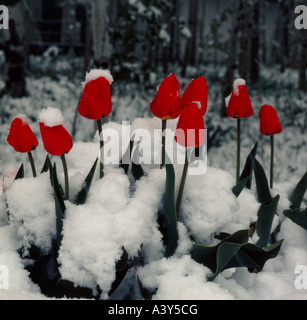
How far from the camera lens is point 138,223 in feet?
3.33

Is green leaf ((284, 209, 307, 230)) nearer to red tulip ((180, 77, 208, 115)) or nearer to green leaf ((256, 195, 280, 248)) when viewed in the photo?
green leaf ((256, 195, 280, 248))

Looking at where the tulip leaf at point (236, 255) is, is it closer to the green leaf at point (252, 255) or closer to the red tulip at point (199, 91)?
the green leaf at point (252, 255)

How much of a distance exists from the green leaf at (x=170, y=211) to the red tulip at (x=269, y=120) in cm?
49

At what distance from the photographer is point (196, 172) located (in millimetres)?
1213

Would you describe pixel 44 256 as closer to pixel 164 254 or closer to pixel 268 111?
pixel 164 254

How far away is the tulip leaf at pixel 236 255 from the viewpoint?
0.98m

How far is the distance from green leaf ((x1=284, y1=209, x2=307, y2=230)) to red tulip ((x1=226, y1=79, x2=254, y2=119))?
0.35m

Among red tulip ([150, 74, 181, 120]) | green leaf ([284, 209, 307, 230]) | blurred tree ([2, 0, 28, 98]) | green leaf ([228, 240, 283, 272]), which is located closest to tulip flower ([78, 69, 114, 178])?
red tulip ([150, 74, 181, 120])

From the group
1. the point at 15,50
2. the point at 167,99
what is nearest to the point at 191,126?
the point at 167,99

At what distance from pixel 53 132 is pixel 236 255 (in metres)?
0.58

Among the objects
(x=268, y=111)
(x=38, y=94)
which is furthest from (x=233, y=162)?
(x=38, y=94)

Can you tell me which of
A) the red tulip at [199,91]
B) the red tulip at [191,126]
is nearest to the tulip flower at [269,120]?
the red tulip at [199,91]

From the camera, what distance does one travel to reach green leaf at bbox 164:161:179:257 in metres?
1.00
